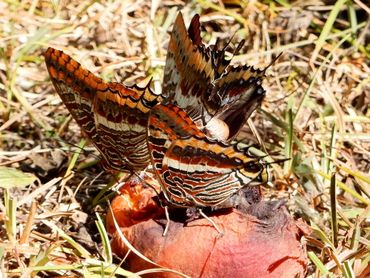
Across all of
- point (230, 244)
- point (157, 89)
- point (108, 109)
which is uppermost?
point (108, 109)

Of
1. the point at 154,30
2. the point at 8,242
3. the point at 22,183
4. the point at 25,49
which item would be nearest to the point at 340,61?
the point at 154,30

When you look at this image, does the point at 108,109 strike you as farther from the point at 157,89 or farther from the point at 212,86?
the point at 157,89

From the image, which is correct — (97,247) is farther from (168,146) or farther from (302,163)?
(302,163)

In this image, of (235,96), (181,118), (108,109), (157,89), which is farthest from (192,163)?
(157,89)

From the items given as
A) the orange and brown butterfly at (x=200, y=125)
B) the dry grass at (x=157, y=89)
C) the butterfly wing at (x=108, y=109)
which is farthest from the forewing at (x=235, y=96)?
the dry grass at (x=157, y=89)

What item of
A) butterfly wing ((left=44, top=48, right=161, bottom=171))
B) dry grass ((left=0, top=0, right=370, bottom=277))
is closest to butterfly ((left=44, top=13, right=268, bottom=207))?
butterfly wing ((left=44, top=48, right=161, bottom=171))

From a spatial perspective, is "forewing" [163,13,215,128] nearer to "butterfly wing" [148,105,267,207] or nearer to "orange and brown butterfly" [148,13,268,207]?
"orange and brown butterfly" [148,13,268,207]

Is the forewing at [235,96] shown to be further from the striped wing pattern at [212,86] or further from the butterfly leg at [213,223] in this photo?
the butterfly leg at [213,223]
